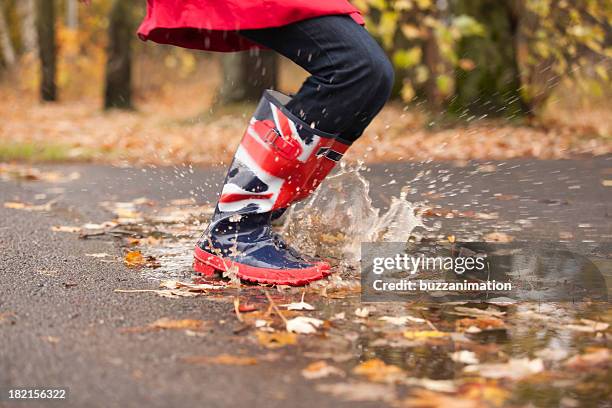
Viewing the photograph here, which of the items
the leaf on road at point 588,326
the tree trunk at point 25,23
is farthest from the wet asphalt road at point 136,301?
the tree trunk at point 25,23

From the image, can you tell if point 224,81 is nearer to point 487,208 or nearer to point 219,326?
point 487,208

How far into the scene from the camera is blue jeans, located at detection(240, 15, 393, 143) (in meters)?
3.00

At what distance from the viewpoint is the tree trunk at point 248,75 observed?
11.6 m

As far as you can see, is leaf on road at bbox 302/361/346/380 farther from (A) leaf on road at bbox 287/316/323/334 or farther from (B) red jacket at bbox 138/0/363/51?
(B) red jacket at bbox 138/0/363/51

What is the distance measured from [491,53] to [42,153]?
4914mm

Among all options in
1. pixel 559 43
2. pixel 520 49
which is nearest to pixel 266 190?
pixel 559 43

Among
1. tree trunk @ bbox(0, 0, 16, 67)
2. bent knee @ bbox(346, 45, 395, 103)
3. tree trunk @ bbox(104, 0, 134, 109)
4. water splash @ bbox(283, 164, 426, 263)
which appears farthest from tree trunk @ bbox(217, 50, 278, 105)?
tree trunk @ bbox(0, 0, 16, 67)

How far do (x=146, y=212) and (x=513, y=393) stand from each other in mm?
3337

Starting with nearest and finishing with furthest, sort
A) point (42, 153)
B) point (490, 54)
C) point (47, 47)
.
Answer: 1. point (42, 153)
2. point (490, 54)
3. point (47, 47)

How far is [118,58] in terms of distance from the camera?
16688 mm

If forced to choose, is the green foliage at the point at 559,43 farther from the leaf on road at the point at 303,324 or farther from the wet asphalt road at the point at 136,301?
the leaf on road at the point at 303,324

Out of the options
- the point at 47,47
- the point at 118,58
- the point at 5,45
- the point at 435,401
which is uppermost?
the point at 5,45
